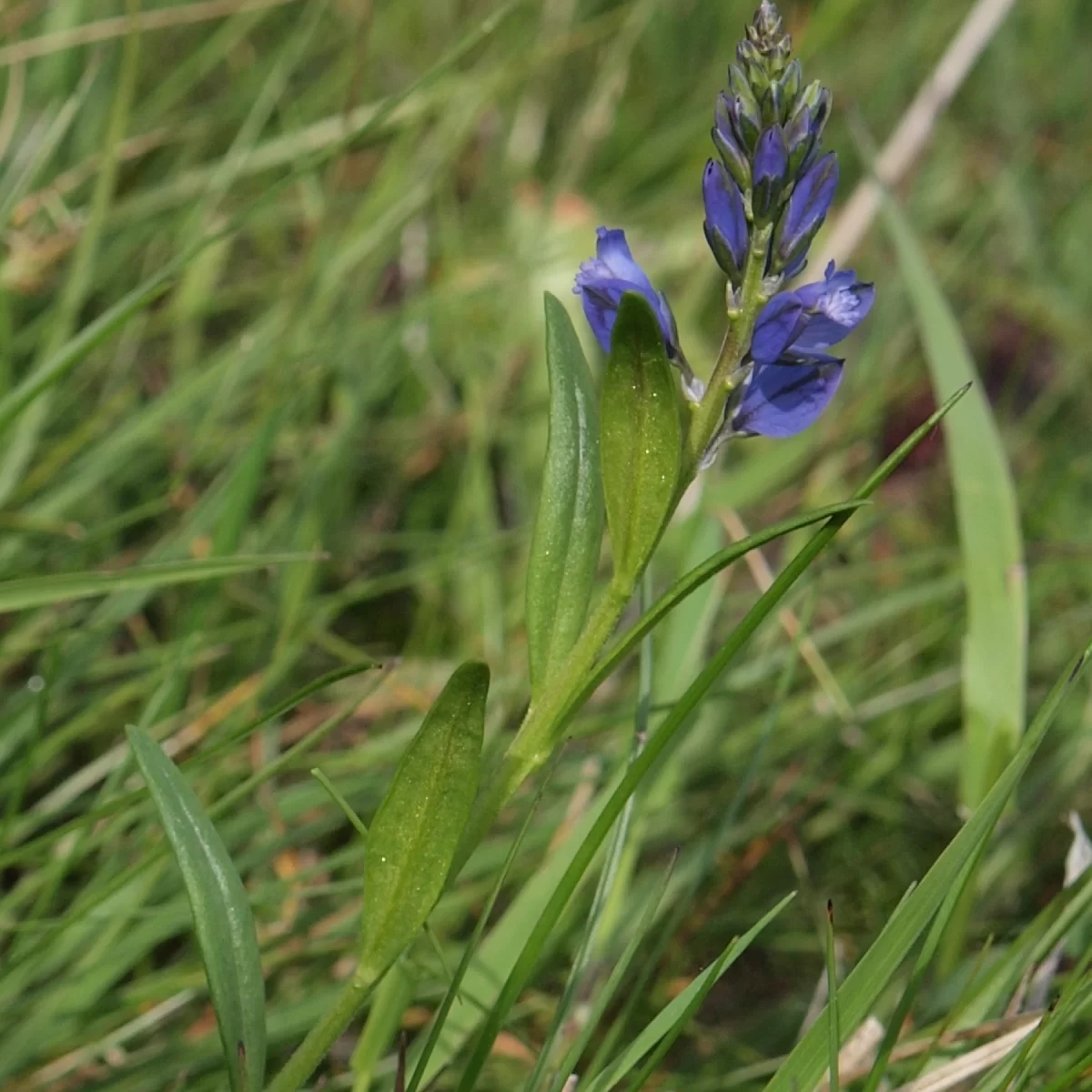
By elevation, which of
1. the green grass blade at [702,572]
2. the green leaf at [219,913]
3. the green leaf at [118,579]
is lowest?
the green leaf at [219,913]

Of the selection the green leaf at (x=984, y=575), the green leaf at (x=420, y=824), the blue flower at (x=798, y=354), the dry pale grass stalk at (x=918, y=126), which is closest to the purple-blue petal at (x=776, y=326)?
the blue flower at (x=798, y=354)

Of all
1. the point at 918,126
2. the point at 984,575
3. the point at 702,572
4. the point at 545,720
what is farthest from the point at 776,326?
the point at 918,126

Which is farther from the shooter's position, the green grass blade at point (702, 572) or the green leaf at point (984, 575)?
the green leaf at point (984, 575)

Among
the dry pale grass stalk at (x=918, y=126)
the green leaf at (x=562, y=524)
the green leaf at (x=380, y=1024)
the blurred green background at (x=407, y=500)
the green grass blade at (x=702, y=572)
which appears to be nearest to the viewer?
the green grass blade at (x=702, y=572)

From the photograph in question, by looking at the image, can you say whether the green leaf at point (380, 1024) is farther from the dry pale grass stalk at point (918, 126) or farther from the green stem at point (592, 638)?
the dry pale grass stalk at point (918, 126)

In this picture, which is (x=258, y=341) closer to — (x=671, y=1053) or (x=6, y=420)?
(x=6, y=420)

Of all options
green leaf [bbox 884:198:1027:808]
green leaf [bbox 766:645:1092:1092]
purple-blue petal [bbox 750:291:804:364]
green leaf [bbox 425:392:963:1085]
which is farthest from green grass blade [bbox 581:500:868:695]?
green leaf [bbox 884:198:1027:808]

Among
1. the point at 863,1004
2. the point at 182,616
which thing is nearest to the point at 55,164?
the point at 182,616
